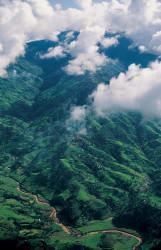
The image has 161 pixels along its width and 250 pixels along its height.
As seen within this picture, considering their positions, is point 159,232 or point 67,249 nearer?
point 67,249

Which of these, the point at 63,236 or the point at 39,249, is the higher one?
the point at 63,236

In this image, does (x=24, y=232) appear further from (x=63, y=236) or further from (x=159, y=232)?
(x=159, y=232)

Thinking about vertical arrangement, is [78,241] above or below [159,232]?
below

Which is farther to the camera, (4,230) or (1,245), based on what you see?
(4,230)

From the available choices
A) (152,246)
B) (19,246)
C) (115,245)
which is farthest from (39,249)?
(152,246)

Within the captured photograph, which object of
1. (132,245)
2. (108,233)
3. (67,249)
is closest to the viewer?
(67,249)

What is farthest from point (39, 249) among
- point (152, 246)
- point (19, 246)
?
point (152, 246)

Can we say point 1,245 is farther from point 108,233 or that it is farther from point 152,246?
point 152,246

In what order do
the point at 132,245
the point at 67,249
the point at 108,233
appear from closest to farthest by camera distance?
the point at 67,249
the point at 132,245
the point at 108,233
